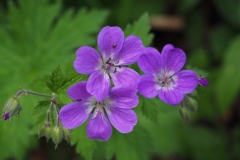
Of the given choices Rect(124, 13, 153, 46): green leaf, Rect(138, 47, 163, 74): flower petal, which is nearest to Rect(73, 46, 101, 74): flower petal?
Rect(138, 47, 163, 74): flower petal

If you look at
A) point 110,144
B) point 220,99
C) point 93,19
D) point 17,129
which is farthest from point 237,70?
point 17,129

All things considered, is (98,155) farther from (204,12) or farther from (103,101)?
(204,12)

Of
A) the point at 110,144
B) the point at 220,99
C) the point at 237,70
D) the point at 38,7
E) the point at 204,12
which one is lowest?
the point at 110,144

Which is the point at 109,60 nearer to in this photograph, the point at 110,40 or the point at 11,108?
the point at 110,40

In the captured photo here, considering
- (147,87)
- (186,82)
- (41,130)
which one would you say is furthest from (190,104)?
(41,130)

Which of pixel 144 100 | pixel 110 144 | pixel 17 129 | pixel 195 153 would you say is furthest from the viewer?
pixel 195 153

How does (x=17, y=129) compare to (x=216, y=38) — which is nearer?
(x=17, y=129)
